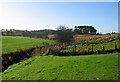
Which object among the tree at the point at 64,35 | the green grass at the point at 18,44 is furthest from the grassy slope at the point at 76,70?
the tree at the point at 64,35

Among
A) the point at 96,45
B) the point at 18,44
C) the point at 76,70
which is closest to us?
the point at 76,70

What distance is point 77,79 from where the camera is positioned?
Answer: 2639cm

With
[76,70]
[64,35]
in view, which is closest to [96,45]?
[76,70]

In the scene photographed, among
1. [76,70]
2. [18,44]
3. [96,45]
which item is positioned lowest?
[18,44]

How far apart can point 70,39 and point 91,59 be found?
5448cm

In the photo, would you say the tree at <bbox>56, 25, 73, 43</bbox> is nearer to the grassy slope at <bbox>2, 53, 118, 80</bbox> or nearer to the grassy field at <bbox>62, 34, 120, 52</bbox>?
the grassy field at <bbox>62, 34, 120, 52</bbox>

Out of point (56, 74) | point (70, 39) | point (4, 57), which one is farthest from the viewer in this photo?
point (70, 39)

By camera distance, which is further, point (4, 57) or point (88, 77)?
point (4, 57)

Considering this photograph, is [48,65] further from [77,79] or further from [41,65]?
[77,79]

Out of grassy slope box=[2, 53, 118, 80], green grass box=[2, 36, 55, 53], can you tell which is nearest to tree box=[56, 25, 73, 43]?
green grass box=[2, 36, 55, 53]

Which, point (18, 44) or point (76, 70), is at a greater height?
point (76, 70)

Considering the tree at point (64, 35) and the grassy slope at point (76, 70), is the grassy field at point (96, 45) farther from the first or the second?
the tree at point (64, 35)

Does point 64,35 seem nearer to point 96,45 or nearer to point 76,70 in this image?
point 96,45

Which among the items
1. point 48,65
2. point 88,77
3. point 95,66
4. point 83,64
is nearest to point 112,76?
point 88,77
